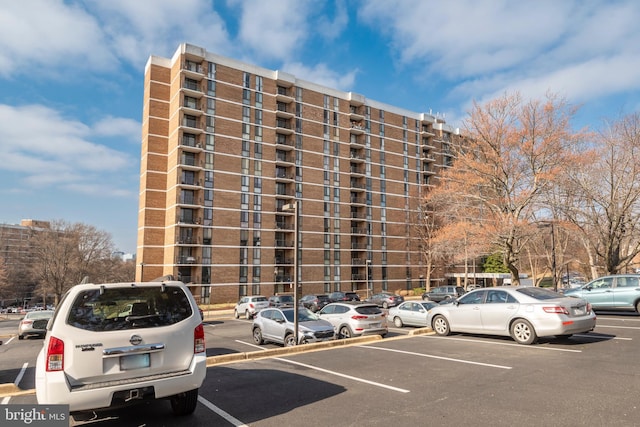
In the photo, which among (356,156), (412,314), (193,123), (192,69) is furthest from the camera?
(356,156)

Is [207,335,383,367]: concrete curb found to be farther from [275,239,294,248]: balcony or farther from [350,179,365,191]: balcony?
[350,179,365,191]: balcony

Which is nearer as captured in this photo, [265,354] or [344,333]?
[265,354]

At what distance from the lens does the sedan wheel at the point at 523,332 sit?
30.8ft

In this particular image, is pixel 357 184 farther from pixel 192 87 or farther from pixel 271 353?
pixel 271 353

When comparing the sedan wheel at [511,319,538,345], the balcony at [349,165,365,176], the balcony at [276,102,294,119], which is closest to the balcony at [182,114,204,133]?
the balcony at [276,102,294,119]

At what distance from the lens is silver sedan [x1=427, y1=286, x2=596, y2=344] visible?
29.8ft

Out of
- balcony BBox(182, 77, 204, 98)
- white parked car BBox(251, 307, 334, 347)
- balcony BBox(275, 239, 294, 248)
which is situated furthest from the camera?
balcony BBox(275, 239, 294, 248)

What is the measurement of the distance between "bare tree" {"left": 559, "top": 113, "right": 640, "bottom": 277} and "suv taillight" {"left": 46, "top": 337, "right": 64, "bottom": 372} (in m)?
29.9

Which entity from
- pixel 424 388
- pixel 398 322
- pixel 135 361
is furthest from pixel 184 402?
pixel 398 322

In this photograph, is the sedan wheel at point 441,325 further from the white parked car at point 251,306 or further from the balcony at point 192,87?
the balcony at point 192,87

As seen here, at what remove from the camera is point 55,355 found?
4.25 meters

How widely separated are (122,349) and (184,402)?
113 centimetres

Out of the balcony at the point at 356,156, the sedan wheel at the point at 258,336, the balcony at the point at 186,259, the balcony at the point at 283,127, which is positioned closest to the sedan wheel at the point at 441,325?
the sedan wheel at the point at 258,336

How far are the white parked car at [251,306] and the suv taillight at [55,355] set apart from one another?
81.8 ft
